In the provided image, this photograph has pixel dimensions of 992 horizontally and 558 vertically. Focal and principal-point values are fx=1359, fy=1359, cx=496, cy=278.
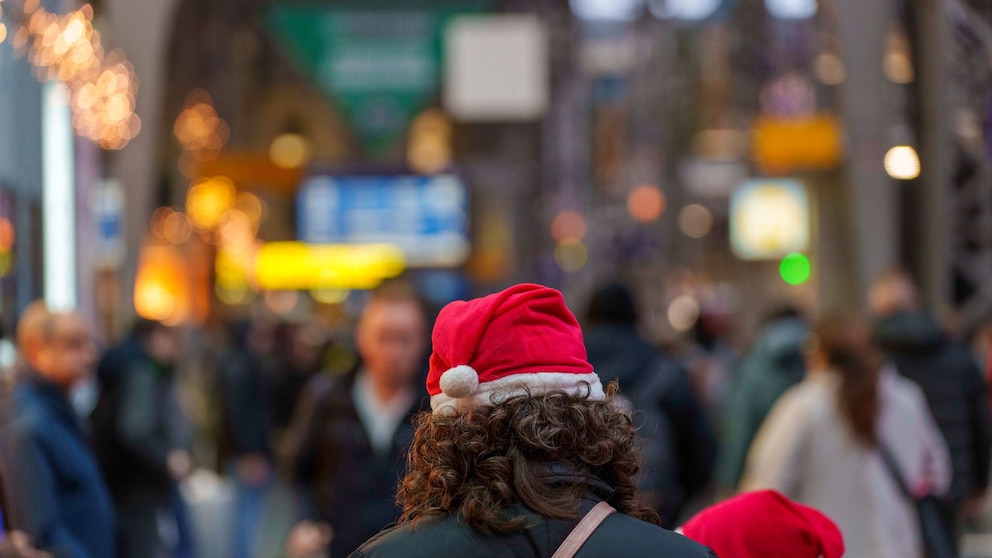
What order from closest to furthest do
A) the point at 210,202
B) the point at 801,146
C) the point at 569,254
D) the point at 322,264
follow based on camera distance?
the point at 801,146
the point at 210,202
the point at 322,264
the point at 569,254

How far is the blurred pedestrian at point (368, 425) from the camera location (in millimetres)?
4957

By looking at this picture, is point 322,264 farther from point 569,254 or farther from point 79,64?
point 79,64

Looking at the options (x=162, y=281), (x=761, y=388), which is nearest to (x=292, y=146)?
(x=162, y=281)

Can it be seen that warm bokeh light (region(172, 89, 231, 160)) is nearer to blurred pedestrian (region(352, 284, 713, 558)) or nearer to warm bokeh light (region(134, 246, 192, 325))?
warm bokeh light (region(134, 246, 192, 325))

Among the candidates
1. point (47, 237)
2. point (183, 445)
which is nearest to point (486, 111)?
point (183, 445)

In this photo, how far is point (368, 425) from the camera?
199 inches

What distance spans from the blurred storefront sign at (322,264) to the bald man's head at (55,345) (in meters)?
9.17

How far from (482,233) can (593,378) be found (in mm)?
47583

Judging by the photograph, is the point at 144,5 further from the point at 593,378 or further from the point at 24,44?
the point at 593,378

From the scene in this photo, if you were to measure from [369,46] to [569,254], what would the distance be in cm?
2000

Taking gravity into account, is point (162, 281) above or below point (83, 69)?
below

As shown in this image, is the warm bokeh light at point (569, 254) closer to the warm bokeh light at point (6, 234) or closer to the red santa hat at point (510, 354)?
the warm bokeh light at point (6, 234)

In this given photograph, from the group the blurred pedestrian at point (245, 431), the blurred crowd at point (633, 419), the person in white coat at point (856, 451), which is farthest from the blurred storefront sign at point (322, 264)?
the person in white coat at point (856, 451)

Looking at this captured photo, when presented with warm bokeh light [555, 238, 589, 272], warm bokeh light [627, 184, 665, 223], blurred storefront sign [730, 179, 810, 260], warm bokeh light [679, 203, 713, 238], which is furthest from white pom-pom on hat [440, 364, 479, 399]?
warm bokeh light [679, 203, 713, 238]
